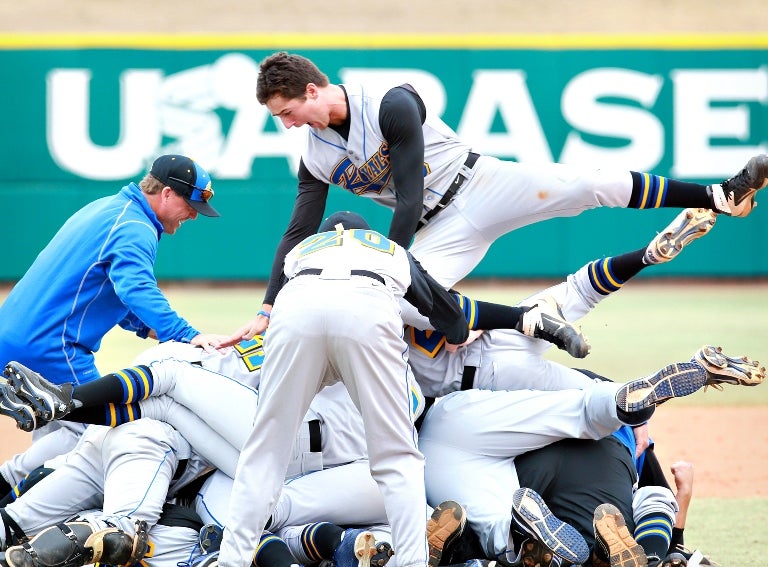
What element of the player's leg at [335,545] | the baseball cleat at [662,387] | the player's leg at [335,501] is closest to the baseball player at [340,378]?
the player's leg at [335,545]

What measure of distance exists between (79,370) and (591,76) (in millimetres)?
10390

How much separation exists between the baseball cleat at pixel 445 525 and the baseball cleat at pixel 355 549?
263 millimetres

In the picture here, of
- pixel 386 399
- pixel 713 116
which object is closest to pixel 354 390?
pixel 386 399

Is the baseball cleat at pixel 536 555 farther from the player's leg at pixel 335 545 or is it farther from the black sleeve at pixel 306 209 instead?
the black sleeve at pixel 306 209

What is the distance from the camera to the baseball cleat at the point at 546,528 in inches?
155

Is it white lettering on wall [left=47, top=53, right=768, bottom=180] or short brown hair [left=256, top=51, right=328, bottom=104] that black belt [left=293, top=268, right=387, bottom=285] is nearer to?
short brown hair [left=256, top=51, right=328, bottom=104]

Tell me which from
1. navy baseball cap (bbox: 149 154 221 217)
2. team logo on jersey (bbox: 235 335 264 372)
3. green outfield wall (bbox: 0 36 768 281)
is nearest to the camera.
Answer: team logo on jersey (bbox: 235 335 264 372)

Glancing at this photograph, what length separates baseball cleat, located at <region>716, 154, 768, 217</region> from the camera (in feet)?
16.4

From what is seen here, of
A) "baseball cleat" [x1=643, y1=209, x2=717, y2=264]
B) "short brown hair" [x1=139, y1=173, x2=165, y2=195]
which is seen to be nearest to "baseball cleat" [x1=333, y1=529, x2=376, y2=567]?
"short brown hair" [x1=139, y1=173, x2=165, y2=195]

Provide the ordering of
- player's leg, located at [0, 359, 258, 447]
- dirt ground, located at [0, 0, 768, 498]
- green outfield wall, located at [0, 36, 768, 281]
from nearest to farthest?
player's leg, located at [0, 359, 258, 447]
green outfield wall, located at [0, 36, 768, 281]
dirt ground, located at [0, 0, 768, 498]

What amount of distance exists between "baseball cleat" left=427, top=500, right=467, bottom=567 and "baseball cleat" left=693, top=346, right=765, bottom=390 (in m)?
1.09

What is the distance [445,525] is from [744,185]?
2171 mm
